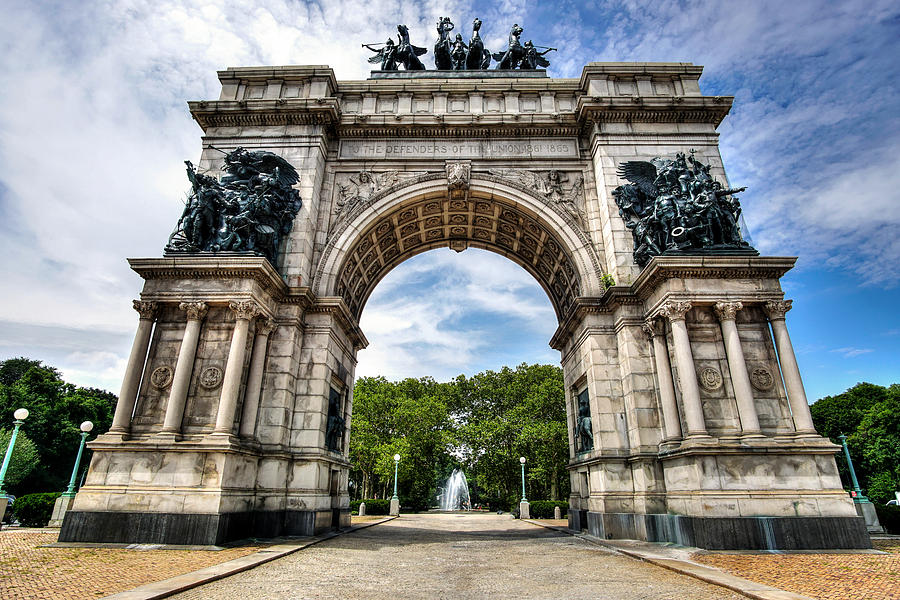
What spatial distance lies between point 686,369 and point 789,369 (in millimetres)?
2802

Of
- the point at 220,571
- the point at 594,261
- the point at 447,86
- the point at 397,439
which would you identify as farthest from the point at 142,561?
the point at 397,439

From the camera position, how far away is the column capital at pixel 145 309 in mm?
13992

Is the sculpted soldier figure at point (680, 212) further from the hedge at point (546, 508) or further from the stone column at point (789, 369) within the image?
the hedge at point (546, 508)

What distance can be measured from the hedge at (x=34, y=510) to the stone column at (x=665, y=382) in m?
22.2

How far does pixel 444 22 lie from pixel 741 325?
1923 cm

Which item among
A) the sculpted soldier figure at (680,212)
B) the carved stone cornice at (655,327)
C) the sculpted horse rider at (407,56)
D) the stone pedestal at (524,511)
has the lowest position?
the stone pedestal at (524,511)

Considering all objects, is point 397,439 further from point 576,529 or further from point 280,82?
point 280,82

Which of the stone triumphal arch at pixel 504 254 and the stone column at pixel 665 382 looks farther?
the stone column at pixel 665 382

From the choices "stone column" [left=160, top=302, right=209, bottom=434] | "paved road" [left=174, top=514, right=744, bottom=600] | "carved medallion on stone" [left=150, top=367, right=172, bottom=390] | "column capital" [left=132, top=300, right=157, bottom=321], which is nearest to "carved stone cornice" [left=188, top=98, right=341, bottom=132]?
"column capital" [left=132, top=300, right=157, bottom=321]

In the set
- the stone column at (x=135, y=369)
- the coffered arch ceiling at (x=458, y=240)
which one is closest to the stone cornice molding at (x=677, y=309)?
the coffered arch ceiling at (x=458, y=240)

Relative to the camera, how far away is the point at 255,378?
14.6 metres

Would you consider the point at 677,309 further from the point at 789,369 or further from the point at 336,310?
the point at 336,310

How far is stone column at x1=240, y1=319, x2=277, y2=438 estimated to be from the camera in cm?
1414

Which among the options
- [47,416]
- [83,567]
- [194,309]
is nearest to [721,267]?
[194,309]
